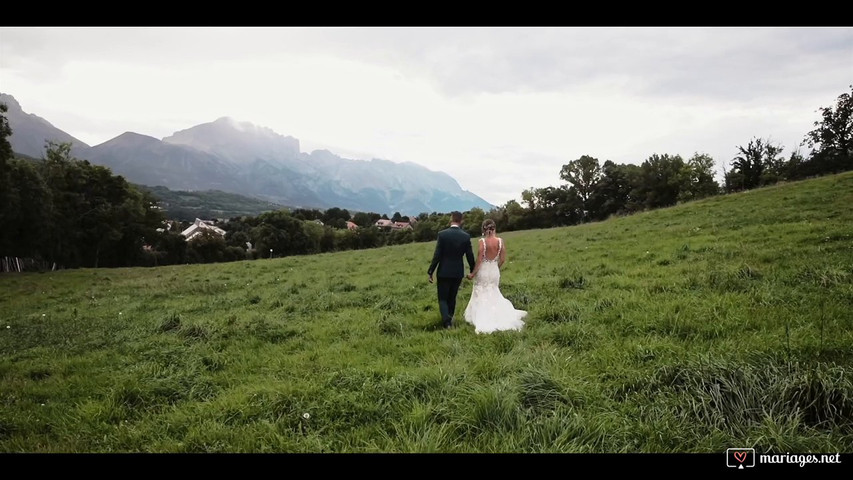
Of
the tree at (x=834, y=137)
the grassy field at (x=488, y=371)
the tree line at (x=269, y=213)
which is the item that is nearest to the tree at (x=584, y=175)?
the tree line at (x=269, y=213)

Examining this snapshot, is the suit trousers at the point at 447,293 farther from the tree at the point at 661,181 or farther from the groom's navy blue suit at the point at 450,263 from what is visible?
the tree at the point at 661,181

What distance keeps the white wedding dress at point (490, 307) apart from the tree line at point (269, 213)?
36.5 metres

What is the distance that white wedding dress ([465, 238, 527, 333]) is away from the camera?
8.23m

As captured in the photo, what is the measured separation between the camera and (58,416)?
212 inches

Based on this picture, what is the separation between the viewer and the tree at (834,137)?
5578 centimetres

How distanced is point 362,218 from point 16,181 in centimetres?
16010

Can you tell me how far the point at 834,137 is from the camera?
59281 mm
